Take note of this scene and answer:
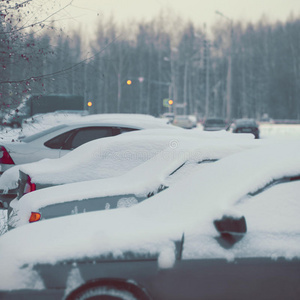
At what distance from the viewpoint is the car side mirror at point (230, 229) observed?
10.5ft

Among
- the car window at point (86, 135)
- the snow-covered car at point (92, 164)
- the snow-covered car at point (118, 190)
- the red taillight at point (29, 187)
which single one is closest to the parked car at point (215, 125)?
the car window at point (86, 135)

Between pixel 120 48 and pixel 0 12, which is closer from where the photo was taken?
pixel 0 12

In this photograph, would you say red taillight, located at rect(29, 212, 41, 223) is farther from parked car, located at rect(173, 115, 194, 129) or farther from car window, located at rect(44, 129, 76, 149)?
parked car, located at rect(173, 115, 194, 129)

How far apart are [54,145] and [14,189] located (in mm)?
2320

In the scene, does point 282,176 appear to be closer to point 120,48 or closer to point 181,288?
point 181,288

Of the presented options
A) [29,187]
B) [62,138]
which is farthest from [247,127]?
[29,187]

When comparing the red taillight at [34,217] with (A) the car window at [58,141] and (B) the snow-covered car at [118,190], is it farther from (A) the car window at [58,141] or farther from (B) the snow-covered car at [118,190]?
(A) the car window at [58,141]

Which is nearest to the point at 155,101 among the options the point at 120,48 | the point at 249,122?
the point at 120,48

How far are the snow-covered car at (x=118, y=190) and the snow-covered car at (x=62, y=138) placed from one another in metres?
3.67

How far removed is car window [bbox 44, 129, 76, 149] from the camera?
9.55 m

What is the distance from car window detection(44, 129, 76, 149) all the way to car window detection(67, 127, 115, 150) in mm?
77

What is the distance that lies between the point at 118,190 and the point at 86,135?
4.57 meters

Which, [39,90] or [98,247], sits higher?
[39,90]

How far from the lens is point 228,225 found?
3223mm
